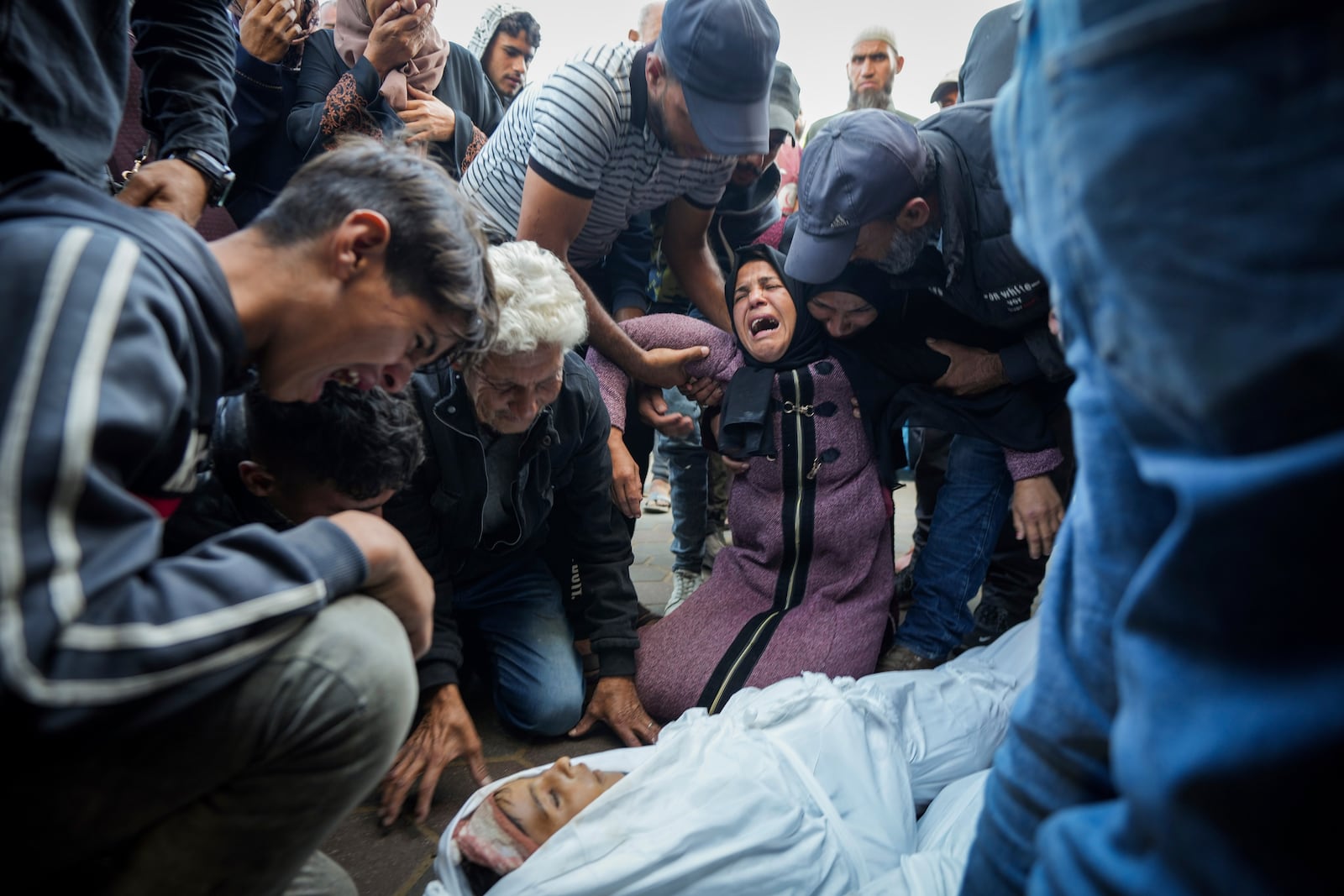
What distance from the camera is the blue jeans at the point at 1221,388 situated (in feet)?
1.32

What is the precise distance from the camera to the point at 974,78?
111 inches

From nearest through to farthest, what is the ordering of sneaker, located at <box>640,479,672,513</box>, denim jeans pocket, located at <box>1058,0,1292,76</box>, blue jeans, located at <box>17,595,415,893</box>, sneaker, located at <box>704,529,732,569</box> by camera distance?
1. denim jeans pocket, located at <box>1058,0,1292,76</box>
2. blue jeans, located at <box>17,595,415,893</box>
3. sneaker, located at <box>704,529,732,569</box>
4. sneaker, located at <box>640,479,672,513</box>

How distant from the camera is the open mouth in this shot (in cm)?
255

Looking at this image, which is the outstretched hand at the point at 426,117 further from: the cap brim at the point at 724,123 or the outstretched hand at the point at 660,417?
the outstretched hand at the point at 660,417

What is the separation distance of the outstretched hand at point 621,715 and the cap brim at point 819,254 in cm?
139

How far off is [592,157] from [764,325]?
78cm

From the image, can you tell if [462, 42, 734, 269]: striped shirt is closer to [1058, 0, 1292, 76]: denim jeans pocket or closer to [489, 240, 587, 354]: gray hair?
[489, 240, 587, 354]: gray hair

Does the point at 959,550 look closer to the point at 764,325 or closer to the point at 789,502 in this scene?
the point at 789,502

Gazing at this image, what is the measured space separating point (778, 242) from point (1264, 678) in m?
2.98

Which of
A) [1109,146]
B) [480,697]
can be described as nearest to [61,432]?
[1109,146]

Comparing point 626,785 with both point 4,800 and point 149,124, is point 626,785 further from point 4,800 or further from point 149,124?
point 149,124

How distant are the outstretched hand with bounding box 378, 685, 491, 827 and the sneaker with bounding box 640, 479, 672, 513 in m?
3.04

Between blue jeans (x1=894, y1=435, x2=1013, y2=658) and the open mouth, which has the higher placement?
the open mouth

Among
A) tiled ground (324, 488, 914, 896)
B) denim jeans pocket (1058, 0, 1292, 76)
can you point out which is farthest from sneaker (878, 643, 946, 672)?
denim jeans pocket (1058, 0, 1292, 76)
